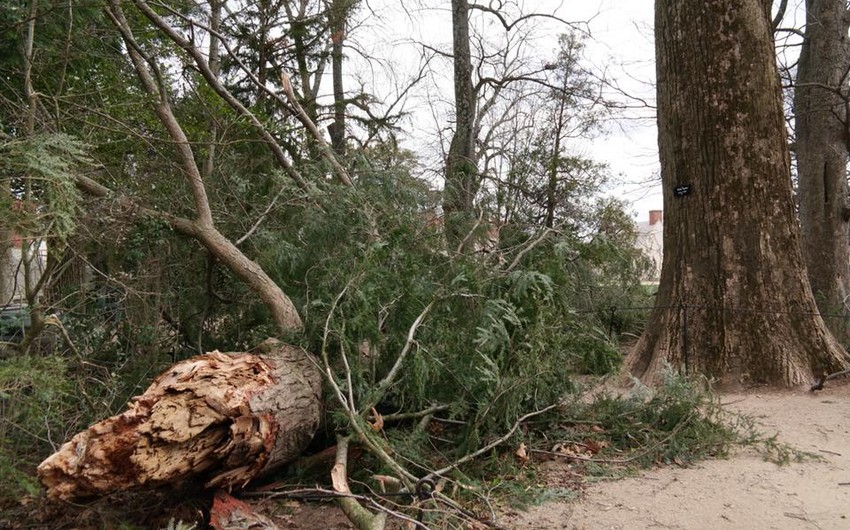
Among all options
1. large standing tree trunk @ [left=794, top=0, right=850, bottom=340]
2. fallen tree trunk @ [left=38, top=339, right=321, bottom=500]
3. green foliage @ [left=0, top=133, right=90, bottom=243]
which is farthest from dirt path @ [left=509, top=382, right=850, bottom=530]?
large standing tree trunk @ [left=794, top=0, right=850, bottom=340]

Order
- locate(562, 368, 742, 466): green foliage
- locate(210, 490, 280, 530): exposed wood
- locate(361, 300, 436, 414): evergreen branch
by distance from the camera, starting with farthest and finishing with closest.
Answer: locate(562, 368, 742, 466): green foliage → locate(361, 300, 436, 414): evergreen branch → locate(210, 490, 280, 530): exposed wood

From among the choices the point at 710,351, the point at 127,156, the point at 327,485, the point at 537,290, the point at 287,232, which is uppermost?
the point at 127,156

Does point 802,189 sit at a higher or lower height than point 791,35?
lower

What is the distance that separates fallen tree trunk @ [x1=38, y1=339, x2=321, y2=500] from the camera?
107 inches

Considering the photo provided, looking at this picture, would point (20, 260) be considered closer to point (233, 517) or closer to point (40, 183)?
point (40, 183)

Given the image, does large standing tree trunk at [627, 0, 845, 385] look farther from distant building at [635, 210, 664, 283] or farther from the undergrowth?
distant building at [635, 210, 664, 283]

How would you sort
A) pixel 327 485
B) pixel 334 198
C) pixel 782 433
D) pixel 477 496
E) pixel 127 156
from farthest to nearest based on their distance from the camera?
1. pixel 127 156
2. pixel 334 198
3. pixel 782 433
4. pixel 327 485
5. pixel 477 496

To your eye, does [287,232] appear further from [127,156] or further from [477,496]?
[477,496]

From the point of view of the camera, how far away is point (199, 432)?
9.56 ft

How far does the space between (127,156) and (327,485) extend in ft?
12.5

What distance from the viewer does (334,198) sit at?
492 cm

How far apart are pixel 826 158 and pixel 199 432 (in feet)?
36.0

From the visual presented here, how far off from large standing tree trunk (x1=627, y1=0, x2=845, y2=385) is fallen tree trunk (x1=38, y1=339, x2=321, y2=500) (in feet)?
12.8

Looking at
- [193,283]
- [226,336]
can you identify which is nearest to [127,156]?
[193,283]
